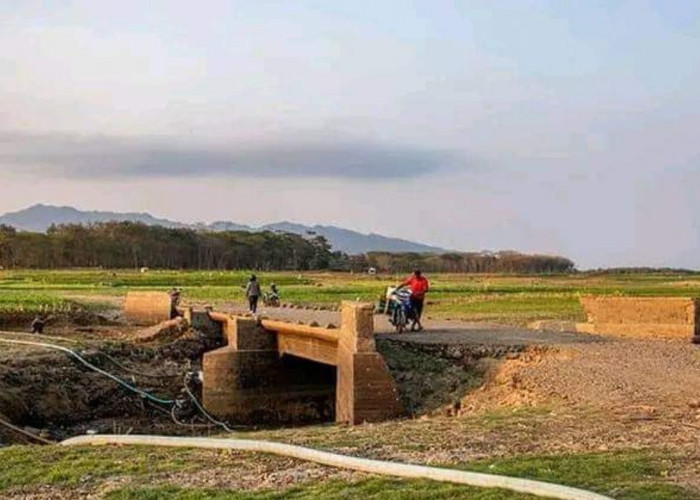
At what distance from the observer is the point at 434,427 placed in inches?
577

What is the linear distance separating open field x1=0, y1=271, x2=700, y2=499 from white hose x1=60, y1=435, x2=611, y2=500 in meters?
0.16

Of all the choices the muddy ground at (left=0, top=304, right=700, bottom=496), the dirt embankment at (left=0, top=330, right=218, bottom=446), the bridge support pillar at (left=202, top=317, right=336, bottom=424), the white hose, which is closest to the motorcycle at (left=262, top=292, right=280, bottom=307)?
the muddy ground at (left=0, top=304, right=700, bottom=496)

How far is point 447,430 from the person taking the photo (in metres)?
14.2

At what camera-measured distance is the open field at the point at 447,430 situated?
10922 mm

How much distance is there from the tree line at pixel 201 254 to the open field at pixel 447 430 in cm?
11143

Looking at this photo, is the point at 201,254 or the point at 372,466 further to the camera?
the point at 201,254

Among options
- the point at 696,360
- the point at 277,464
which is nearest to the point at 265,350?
the point at 696,360

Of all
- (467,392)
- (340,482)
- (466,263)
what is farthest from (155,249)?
(340,482)

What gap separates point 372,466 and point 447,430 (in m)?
2.99

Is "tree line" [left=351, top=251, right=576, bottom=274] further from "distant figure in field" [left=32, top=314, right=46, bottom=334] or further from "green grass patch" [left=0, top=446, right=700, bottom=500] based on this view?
"green grass patch" [left=0, top=446, right=700, bottom=500]

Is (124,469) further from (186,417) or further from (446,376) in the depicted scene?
(186,417)

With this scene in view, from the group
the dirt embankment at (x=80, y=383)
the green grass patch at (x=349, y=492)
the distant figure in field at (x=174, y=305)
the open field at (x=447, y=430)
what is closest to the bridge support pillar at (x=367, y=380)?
the open field at (x=447, y=430)

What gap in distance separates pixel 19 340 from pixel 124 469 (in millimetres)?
23939

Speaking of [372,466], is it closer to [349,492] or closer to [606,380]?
[349,492]
